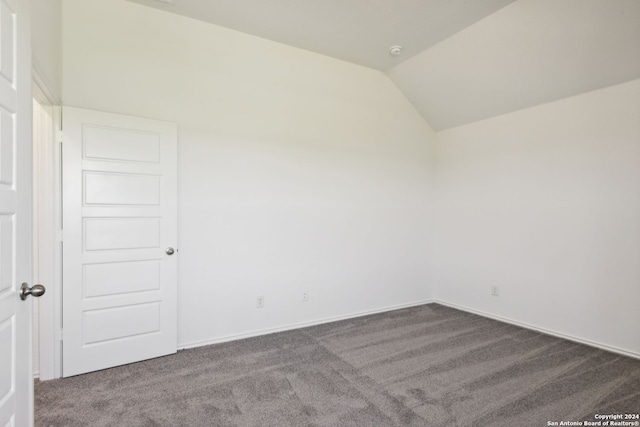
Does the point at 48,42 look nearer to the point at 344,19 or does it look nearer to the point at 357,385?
the point at 344,19

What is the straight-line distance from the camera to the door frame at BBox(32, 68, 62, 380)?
2.47 m

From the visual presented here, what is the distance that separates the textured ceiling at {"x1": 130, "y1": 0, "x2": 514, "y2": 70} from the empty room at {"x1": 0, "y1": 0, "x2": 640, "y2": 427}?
0.03 metres

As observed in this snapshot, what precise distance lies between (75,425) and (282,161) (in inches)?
104

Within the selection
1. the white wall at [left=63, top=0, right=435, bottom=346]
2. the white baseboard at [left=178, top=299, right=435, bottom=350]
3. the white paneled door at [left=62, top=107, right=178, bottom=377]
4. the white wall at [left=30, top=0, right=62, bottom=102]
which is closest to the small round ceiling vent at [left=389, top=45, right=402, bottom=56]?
the white wall at [left=63, top=0, right=435, bottom=346]

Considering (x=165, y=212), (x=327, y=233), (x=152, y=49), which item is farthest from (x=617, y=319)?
(x=152, y=49)

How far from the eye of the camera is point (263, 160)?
11.2ft

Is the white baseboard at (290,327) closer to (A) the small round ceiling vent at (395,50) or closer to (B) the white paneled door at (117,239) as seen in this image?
(B) the white paneled door at (117,239)

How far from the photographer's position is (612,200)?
10.1 feet

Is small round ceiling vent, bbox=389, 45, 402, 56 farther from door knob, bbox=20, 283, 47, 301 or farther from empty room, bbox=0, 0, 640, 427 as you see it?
door knob, bbox=20, 283, 47, 301

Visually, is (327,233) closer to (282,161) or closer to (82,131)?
(282,161)

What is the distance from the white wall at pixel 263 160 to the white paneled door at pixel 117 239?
17cm

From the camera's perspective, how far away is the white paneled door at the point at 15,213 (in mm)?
1163

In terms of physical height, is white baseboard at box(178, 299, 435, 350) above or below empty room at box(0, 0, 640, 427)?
below

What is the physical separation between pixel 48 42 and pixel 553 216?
4690mm
